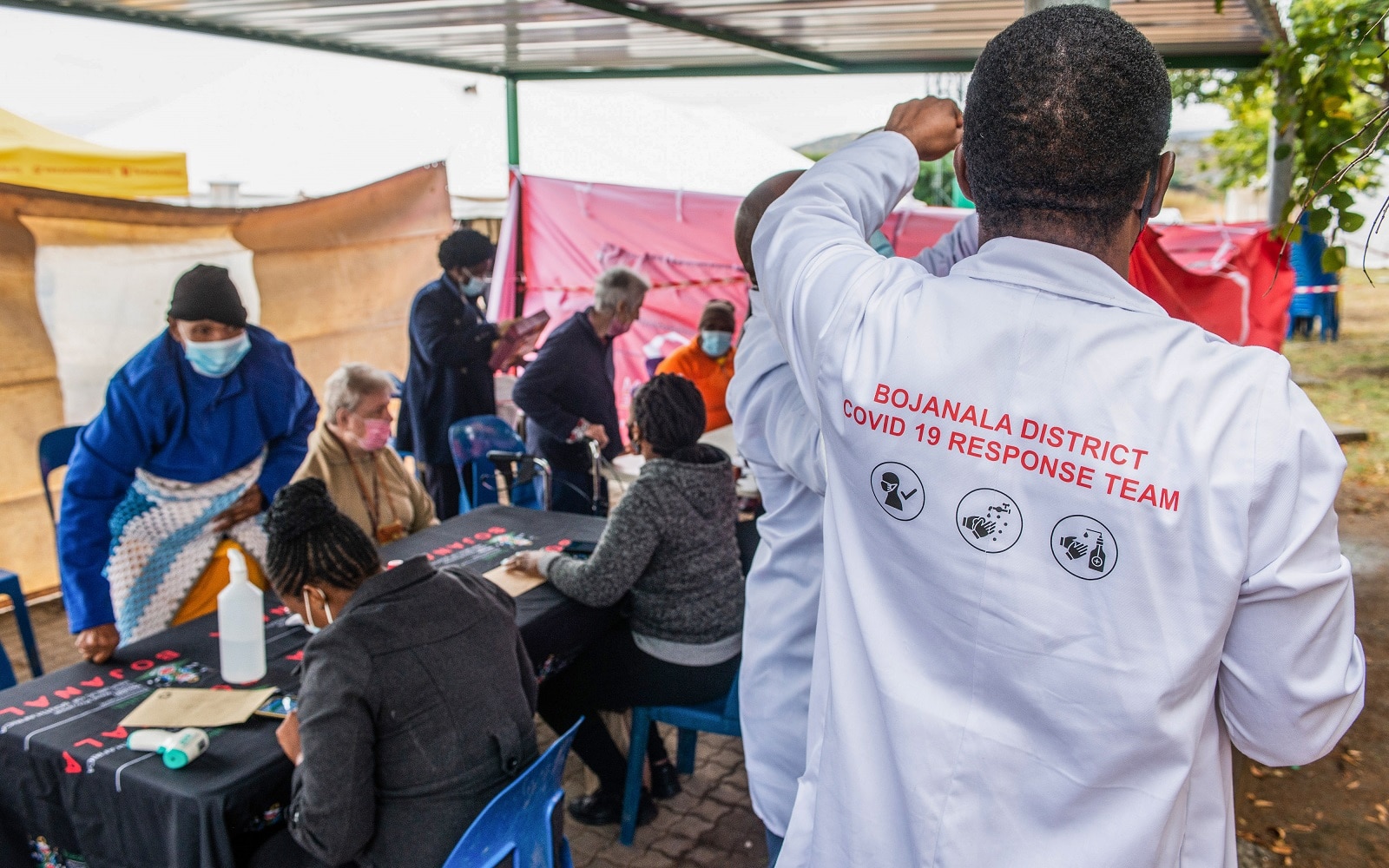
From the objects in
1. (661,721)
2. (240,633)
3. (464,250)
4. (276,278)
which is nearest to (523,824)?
(240,633)

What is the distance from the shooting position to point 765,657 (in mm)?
1707

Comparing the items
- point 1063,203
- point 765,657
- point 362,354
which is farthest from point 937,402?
point 362,354

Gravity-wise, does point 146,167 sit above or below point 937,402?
above

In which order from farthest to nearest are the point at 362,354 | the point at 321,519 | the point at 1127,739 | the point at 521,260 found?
the point at 521,260 < the point at 362,354 < the point at 321,519 < the point at 1127,739

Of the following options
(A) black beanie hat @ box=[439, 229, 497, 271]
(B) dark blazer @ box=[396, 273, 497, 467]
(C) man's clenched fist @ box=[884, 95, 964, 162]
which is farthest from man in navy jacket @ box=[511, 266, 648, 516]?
(C) man's clenched fist @ box=[884, 95, 964, 162]

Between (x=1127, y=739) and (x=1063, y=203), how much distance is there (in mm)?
518

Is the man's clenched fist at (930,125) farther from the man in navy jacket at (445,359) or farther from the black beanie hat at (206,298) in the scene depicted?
the man in navy jacket at (445,359)

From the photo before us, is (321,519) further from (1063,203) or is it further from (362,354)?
(362,354)

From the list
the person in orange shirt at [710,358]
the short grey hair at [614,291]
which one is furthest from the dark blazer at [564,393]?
A: the person in orange shirt at [710,358]

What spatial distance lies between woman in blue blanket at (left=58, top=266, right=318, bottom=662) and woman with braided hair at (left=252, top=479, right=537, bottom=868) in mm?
1038

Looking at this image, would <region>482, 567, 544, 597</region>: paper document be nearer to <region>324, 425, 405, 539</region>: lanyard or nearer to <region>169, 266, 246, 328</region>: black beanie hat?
<region>324, 425, 405, 539</region>: lanyard

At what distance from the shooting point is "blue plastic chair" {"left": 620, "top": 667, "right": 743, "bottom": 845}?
3.11m

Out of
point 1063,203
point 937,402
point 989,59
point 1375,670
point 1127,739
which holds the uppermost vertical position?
point 989,59

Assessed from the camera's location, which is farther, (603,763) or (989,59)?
(603,763)
